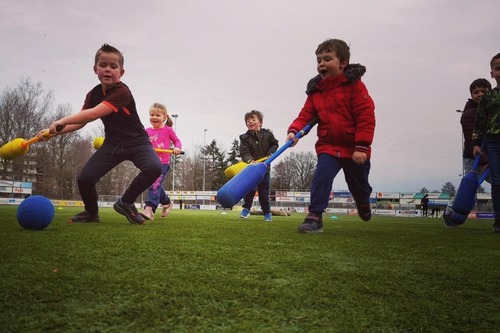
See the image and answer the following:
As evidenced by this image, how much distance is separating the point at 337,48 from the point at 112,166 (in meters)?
3.16

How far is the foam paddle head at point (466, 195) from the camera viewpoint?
5.23 meters

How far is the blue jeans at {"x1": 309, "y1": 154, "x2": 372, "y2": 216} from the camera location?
439 centimetres

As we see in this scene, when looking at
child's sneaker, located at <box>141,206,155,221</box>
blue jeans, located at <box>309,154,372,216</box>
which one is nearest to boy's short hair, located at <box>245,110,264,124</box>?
child's sneaker, located at <box>141,206,155,221</box>

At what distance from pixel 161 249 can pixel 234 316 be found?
1.48m

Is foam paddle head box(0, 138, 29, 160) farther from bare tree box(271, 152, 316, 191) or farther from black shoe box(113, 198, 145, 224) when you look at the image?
bare tree box(271, 152, 316, 191)

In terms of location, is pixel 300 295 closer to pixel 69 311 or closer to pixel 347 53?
pixel 69 311

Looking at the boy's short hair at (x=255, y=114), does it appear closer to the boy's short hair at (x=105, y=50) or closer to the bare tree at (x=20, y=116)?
the boy's short hair at (x=105, y=50)

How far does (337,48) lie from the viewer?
4496 mm

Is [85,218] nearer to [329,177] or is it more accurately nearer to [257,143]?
[329,177]

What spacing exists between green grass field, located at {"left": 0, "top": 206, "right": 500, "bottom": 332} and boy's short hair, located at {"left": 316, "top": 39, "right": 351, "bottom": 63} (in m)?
2.58

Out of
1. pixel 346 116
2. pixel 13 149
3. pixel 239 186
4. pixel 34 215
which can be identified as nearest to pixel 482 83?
pixel 346 116

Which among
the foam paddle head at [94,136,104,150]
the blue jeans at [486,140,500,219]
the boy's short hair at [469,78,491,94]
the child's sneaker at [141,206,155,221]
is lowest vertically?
the child's sneaker at [141,206,155,221]

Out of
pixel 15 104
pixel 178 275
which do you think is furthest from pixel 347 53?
pixel 15 104

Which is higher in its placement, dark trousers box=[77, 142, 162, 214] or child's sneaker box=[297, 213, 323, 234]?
dark trousers box=[77, 142, 162, 214]
